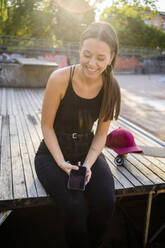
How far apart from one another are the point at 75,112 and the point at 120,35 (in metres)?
46.5

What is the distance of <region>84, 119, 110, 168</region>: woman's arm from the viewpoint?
2.13 meters

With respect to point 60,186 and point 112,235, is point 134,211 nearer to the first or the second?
point 112,235

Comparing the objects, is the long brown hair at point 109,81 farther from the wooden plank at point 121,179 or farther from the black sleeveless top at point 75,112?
the wooden plank at point 121,179

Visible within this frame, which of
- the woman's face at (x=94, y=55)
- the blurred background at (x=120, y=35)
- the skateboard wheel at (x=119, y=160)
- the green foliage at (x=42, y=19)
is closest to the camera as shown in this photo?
the woman's face at (x=94, y=55)

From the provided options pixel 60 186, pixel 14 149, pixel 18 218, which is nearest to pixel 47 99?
pixel 60 186

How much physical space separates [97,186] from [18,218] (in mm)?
1585

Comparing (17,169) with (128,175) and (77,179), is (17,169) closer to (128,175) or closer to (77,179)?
(77,179)

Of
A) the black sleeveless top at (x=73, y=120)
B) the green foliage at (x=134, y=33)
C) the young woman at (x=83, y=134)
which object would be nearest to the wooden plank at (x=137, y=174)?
the young woman at (x=83, y=134)

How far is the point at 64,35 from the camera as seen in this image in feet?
125

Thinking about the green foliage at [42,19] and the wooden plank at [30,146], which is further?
the green foliage at [42,19]

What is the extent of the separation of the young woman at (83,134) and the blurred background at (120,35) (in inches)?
115

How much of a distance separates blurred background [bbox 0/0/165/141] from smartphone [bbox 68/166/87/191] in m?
3.28

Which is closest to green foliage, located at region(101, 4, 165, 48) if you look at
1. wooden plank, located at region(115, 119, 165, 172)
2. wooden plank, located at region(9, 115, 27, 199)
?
wooden plank, located at region(115, 119, 165, 172)

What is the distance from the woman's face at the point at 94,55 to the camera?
1990 mm
